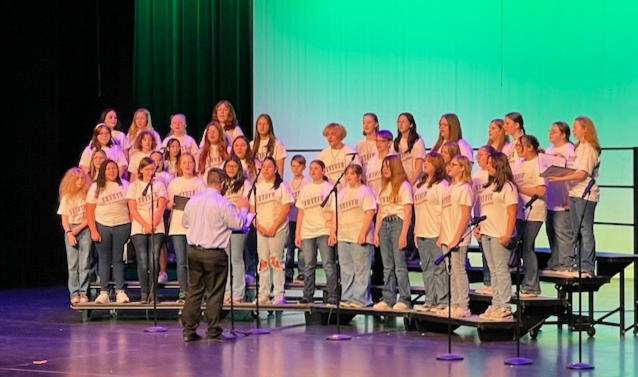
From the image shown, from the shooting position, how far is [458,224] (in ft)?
30.0

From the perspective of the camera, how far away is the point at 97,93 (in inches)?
543

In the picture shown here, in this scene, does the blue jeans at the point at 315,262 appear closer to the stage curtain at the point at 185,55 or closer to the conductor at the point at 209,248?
the conductor at the point at 209,248

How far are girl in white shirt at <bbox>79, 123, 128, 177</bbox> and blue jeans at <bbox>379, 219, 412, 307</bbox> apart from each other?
272cm

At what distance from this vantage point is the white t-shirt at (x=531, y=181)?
30.0 ft

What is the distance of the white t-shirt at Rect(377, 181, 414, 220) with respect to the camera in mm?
9570

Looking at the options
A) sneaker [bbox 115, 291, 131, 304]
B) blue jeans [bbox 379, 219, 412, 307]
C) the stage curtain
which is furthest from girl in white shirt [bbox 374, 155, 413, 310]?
the stage curtain

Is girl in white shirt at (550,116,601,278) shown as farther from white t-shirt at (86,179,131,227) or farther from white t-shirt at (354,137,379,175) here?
white t-shirt at (86,179,131,227)

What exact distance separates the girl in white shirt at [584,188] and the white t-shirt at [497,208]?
0.46 metres

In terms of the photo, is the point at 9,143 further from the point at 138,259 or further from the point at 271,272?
the point at 271,272

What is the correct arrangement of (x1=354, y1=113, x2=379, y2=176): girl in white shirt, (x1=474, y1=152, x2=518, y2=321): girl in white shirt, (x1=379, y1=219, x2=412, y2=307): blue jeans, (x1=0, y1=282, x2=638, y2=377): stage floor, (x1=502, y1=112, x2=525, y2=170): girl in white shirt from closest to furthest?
(x1=0, y1=282, x2=638, y2=377): stage floor → (x1=474, y1=152, x2=518, y2=321): girl in white shirt → (x1=502, y1=112, x2=525, y2=170): girl in white shirt → (x1=379, y1=219, x2=412, y2=307): blue jeans → (x1=354, y1=113, x2=379, y2=176): girl in white shirt

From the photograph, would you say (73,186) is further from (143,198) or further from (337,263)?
(337,263)

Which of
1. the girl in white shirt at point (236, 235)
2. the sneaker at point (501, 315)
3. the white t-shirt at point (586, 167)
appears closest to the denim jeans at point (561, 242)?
the white t-shirt at point (586, 167)

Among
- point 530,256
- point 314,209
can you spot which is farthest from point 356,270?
point 530,256

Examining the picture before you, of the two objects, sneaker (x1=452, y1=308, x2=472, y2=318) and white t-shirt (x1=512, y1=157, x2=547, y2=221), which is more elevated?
white t-shirt (x1=512, y1=157, x2=547, y2=221)
